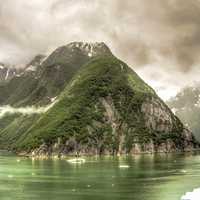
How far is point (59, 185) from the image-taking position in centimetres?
17325

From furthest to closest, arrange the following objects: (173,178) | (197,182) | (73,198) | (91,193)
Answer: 1. (173,178)
2. (197,182)
3. (91,193)
4. (73,198)

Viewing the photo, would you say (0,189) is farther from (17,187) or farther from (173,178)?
(173,178)

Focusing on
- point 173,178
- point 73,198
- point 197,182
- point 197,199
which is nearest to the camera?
point 197,199

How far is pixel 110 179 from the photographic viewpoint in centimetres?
19362

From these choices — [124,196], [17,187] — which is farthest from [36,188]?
[124,196]

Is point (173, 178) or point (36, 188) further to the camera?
point (173, 178)

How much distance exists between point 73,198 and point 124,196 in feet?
43.9

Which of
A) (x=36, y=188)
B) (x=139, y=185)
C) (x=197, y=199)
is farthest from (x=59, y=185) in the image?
(x=197, y=199)

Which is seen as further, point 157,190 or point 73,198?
point 157,190

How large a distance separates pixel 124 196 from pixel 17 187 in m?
39.7

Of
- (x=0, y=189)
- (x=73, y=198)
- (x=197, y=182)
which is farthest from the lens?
(x=197, y=182)

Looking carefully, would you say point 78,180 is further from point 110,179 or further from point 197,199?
point 197,199

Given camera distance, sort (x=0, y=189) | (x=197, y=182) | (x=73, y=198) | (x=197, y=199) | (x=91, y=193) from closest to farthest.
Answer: (x=197, y=199)
(x=73, y=198)
(x=91, y=193)
(x=0, y=189)
(x=197, y=182)

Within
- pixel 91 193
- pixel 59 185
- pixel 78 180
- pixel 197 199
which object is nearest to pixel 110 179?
pixel 78 180
